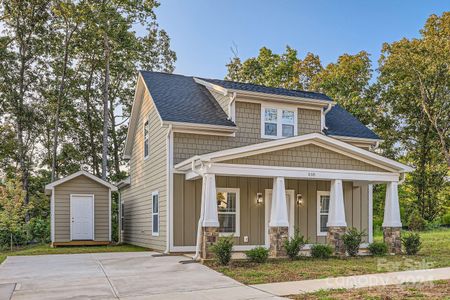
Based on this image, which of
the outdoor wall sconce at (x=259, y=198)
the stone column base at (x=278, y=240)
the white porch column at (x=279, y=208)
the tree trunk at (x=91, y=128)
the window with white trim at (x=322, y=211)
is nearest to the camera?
the stone column base at (x=278, y=240)

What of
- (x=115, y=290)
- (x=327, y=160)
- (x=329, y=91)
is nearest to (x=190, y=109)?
A: (x=327, y=160)

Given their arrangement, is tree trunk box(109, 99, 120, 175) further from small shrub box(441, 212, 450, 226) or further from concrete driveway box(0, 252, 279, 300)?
small shrub box(441, 212, 450, 226)

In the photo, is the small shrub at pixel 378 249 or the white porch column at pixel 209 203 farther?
the small shrub at pixel 378 249

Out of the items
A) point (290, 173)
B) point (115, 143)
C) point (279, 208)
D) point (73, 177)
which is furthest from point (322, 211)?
point (115, 143)

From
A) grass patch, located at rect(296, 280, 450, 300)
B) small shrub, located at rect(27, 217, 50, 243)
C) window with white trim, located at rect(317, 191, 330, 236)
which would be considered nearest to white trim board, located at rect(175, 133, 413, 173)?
window with white trim, located at rect(317, 191, 330, 236)

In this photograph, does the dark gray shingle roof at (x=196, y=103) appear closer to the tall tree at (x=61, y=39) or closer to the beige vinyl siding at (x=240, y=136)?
the beige vinyl siding at (x=240, y=136)

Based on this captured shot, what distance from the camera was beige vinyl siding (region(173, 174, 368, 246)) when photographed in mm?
13266

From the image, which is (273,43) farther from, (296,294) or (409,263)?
(296,294)

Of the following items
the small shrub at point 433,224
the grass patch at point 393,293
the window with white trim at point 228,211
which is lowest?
the small shrub at point 433,224

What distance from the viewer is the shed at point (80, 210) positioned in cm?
1709

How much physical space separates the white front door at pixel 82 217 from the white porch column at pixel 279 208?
29.6 feet

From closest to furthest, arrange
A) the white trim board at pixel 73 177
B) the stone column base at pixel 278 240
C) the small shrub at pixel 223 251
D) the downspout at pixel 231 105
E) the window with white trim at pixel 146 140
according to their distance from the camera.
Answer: the small shrub at pixel 223 251 < the stone column base at pixel 278 240 < the downspout at pixel 231 105 < the window with white trim at pixel 146 140 < the white trim board at pixel 73 177

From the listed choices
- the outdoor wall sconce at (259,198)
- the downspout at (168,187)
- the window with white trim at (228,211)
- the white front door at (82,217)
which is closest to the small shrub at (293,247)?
the window with white trim at (228,211)

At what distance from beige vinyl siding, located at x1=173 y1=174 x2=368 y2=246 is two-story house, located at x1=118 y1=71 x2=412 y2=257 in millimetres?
32
